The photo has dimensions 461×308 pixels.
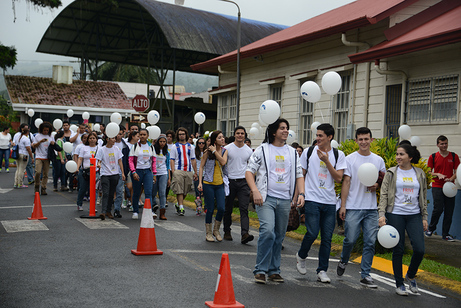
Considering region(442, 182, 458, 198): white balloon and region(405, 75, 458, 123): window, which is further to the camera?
region(405, 75, 458, 123): window

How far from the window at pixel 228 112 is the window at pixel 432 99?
34.8 feet

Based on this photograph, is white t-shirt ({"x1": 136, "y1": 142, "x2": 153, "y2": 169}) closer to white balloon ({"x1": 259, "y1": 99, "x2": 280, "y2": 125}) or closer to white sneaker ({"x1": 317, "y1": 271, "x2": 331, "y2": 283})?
white balloon ({"x1": 259, "y1": 99, "x2": 280, "y2": 125})

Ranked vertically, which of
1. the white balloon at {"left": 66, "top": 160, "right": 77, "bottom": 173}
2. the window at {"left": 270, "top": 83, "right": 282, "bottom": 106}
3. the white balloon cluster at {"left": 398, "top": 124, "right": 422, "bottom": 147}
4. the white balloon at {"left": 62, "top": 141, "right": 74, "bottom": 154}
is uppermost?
the window at {"left": 270, "top": 83, "right": 282, "bottom": 106}

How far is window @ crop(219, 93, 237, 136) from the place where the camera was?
74.1 ft

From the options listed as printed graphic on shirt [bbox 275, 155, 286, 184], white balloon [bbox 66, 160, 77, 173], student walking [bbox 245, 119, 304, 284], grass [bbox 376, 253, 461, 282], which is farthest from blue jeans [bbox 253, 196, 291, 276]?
white balloon [bbox 66, 160, 77, 173]

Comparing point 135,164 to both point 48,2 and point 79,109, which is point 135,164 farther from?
point 79,109

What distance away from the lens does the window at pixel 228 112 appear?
890 inches

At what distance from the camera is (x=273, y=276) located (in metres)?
6.79

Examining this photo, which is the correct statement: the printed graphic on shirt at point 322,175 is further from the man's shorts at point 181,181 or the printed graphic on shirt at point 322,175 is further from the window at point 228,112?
the window at point 228,112

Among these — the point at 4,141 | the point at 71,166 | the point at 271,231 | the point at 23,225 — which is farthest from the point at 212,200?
the point at 4,141

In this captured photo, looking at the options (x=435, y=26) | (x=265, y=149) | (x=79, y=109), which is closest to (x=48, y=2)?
(x=435, y=26)

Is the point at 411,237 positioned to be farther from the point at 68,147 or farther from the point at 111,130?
the point at 68,147

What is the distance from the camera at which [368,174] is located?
21.7 feet

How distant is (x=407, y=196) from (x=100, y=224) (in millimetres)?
6283
